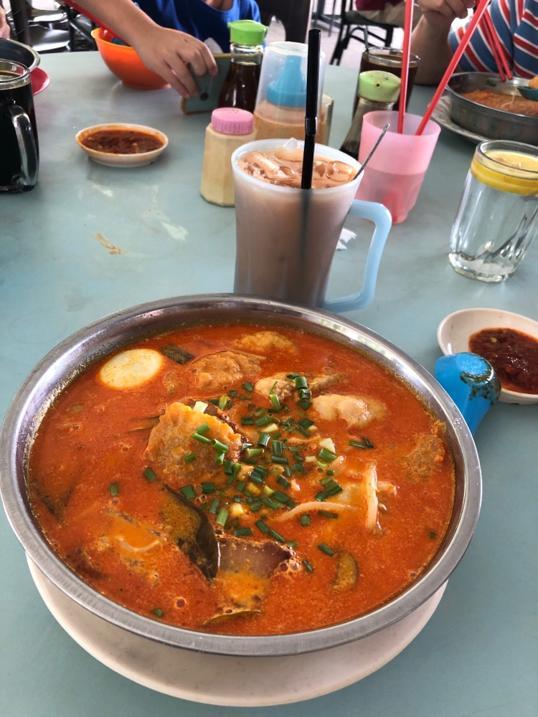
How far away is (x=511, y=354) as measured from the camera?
1517 mm

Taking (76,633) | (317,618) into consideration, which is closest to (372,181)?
(317,618)

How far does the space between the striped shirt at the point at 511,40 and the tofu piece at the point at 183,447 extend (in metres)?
3.18

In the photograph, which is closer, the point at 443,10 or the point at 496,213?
the point at 496,213

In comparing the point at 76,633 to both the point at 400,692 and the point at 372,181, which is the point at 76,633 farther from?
the point at 372,181

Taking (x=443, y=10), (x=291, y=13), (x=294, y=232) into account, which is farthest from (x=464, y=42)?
(x=291, y=13)

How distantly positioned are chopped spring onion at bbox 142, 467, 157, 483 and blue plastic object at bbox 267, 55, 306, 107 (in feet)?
→ 4.37

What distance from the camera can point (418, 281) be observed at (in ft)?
6.13

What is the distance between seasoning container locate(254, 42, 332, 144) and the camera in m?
1.83

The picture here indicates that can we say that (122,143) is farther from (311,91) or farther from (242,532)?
(242,532)

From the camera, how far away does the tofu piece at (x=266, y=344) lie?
1321 mm

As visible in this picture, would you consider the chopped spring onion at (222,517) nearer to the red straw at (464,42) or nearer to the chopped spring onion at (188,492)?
the chopped spring onion at (188,492)

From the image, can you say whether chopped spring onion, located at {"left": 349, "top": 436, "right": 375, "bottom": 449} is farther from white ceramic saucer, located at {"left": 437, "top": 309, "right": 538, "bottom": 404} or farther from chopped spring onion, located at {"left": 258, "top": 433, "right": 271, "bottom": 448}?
white ceramic saucer, located at {"left": 437, "top": 309, "right": 538, "bottom": 404}

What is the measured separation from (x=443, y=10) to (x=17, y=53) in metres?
2.18

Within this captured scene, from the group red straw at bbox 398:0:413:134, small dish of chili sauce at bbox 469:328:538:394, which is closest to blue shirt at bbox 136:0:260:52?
red straw at bbox 398:0:413:134
